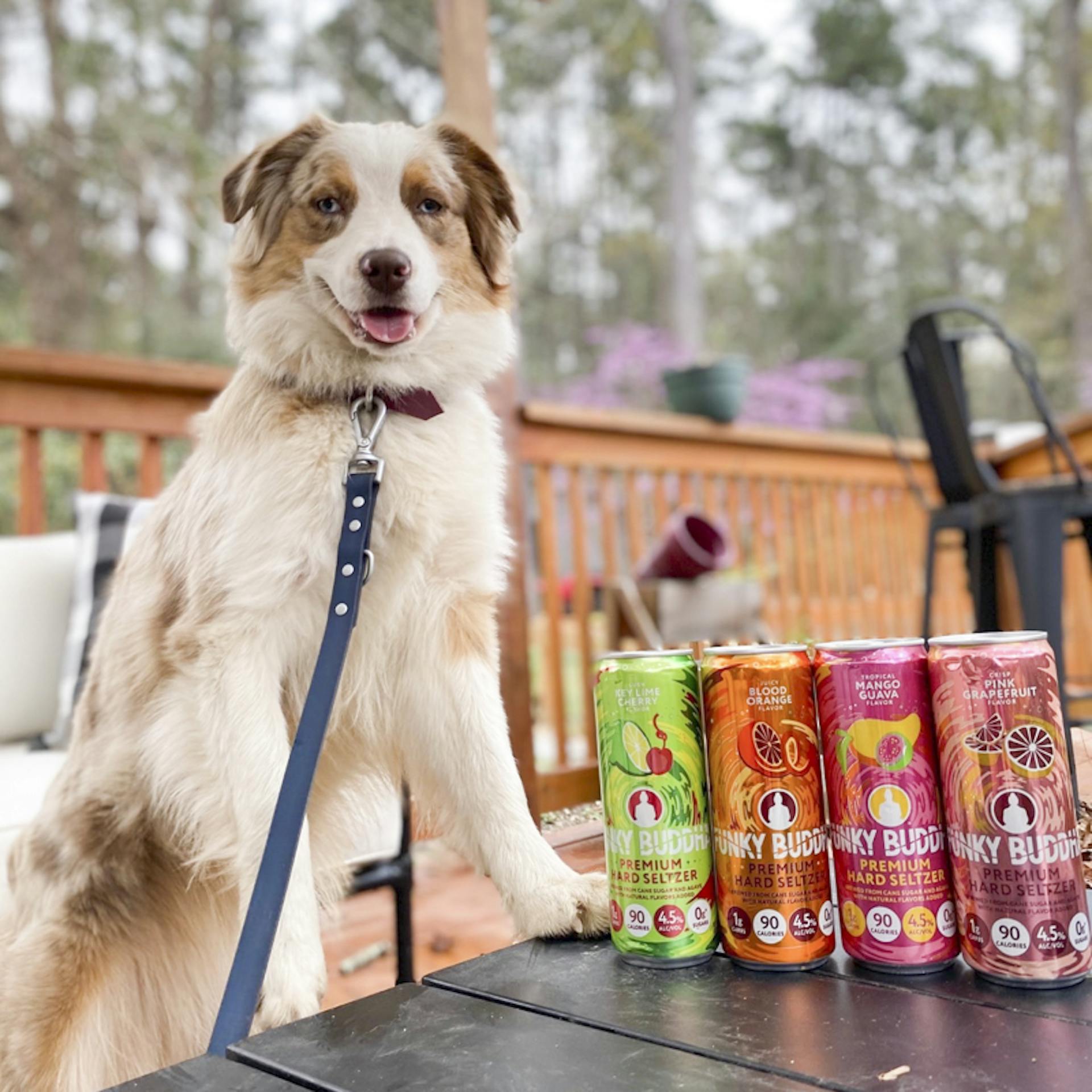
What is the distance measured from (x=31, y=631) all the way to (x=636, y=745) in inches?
71.3

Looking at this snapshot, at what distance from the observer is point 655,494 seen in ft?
12.8

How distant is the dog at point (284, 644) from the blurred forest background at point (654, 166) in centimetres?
756

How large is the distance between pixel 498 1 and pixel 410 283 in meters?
11.2

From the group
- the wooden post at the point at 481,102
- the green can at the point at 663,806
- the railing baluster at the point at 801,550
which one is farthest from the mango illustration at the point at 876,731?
the railing baluster at the point at 801,550

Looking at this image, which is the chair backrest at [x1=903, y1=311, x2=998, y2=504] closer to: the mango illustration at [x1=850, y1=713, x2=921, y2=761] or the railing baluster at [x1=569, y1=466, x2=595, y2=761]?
the railing baluster at [x1=569, y1=466, x2=595, y2=761]

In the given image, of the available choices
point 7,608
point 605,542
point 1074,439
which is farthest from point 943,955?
point 1074,439

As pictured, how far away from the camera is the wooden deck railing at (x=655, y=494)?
2.59 meters

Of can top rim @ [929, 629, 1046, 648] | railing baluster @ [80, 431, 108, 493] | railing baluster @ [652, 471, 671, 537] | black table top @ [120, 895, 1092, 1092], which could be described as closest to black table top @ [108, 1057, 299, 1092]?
black table top @ [120, 895, 1092, 1092]

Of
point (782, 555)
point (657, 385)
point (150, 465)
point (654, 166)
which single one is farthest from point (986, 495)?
point (654, 166)

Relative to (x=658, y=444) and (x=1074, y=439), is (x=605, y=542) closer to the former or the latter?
(x=658, y=444)

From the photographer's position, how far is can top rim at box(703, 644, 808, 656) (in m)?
0.77

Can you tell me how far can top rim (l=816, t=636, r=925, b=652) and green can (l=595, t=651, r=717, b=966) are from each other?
0.12 meters

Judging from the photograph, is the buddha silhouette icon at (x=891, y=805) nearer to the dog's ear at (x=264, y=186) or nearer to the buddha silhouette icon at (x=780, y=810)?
the buddha silhouette icon at (x=780, y=810)

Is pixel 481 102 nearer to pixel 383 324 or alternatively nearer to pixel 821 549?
pixel 383 324
